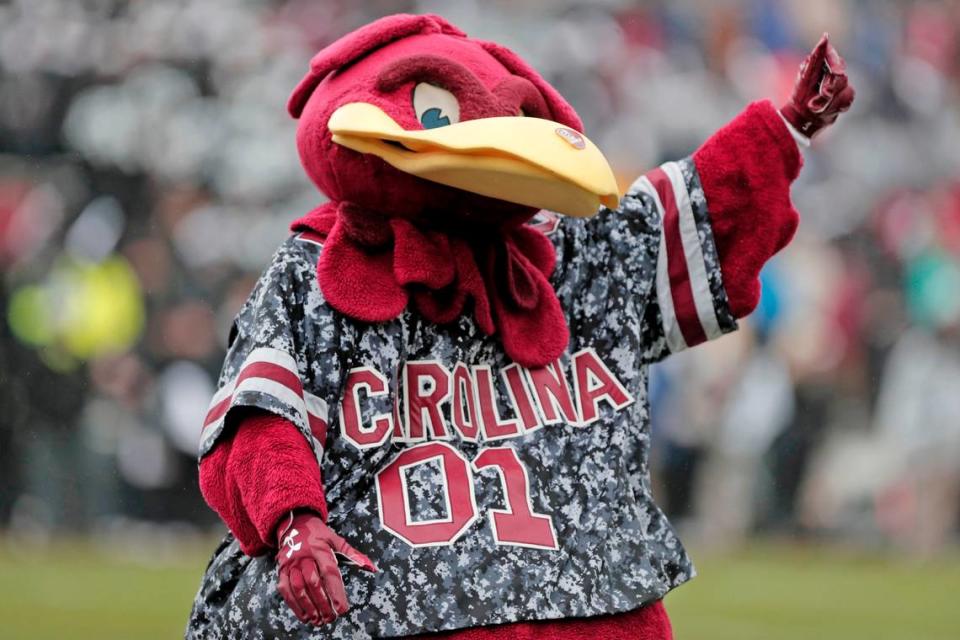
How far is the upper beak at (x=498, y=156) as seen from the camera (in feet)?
7.93

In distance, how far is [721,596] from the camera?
23.2ft

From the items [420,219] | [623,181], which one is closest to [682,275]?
[420,219]

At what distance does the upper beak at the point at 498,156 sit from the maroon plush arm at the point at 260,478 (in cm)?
44

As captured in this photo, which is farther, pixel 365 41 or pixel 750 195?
pixel 750 195

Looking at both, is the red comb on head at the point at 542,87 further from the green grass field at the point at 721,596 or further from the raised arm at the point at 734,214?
the green grass field at the point at 721,596

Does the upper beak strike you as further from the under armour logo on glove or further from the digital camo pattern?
the under armour logo on glove

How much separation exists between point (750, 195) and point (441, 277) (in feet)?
1.95

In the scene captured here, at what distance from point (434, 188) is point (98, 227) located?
20.7ft

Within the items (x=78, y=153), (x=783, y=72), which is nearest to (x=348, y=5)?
(x=78, y=153)

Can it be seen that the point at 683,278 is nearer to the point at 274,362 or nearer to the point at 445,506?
the point at 445,506

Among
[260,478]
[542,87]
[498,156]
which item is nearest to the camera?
[260,478]

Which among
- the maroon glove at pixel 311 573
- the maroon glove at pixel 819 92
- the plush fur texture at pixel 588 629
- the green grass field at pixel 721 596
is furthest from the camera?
the green grass field at pixel 721 596

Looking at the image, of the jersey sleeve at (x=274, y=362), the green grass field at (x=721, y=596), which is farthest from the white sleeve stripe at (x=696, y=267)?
the green grass field at (x=721, y=596)

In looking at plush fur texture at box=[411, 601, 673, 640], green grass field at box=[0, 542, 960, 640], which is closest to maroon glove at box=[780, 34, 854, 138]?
plush fur texture at box=[411, 601, 673, 640]
